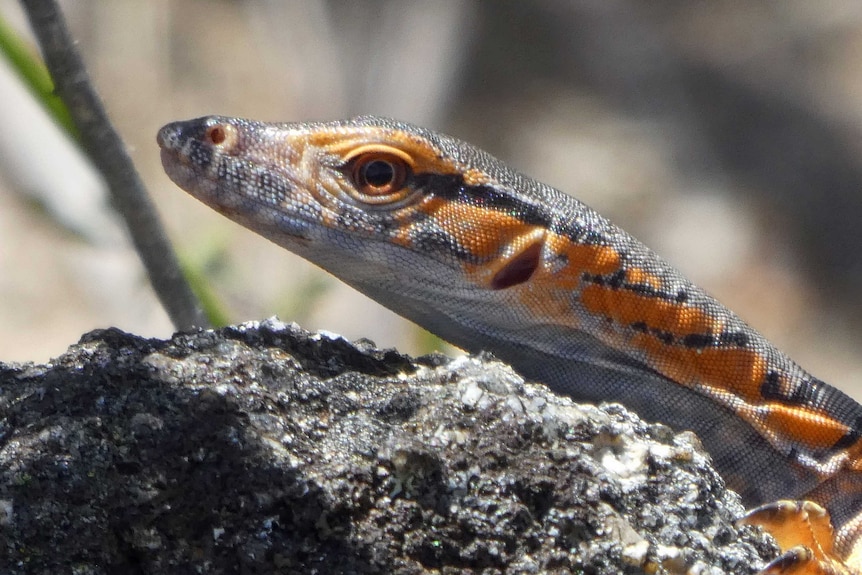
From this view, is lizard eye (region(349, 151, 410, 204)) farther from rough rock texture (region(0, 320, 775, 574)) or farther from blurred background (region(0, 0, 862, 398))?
blurred background (region(0, 0, 862, 398))

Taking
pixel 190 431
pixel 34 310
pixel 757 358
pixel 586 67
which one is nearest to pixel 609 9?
pixel 586 67

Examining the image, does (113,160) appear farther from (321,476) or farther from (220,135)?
(321,476)

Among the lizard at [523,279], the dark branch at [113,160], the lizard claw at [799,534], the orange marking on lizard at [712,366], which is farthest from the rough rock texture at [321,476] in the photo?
the dark branch at [113,160]

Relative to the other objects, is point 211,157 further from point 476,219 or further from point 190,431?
point 190,431

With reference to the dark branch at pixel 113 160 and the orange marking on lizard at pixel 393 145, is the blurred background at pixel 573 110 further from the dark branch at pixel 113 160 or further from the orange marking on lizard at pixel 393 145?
the orange marking on lizard at pixel 393 145

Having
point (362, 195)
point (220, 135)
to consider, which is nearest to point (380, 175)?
point (362, 195)

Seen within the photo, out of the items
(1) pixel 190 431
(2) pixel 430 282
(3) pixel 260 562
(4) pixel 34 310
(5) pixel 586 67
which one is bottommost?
(3) pixel 260 562

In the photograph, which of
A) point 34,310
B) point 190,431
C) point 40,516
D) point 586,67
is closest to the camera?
point 40,516

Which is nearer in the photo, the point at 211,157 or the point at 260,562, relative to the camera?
the point at 260,562

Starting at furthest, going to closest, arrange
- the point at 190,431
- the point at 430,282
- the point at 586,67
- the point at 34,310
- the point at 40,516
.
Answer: the point at 586,67
the point at 34,310
the point at 430,282
the point at 190,431
the point at 40,516
